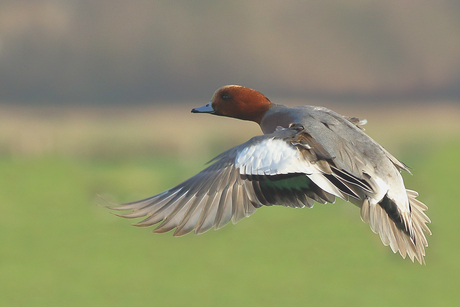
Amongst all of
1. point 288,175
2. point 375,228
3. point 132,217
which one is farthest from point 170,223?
point 375,228

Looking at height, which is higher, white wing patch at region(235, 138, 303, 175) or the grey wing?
white wing patch at region(235, 138, 303, 175)

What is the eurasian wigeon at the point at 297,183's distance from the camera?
1.42 metres

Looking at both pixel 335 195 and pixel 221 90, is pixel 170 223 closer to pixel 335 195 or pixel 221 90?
pixel 335 195

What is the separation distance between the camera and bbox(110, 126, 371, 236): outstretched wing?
141 centimetres

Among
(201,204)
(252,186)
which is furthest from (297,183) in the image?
(201,204)

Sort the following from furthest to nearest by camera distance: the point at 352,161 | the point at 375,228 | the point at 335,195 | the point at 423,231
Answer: the point at 423,231, the point at 375,228, the point at 352,161, the point at 335,195

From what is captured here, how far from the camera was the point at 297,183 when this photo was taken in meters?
1.52

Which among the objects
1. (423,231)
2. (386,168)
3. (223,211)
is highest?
(386,168)

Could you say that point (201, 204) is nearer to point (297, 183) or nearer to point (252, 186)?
point (252, 186)

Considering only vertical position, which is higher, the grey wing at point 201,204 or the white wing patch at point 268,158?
the white wing patch at point 268,158

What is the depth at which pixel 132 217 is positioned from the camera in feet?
4.72

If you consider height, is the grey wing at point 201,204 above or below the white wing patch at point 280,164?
below

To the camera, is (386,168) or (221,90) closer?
(386,168)

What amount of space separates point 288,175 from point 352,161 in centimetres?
18
